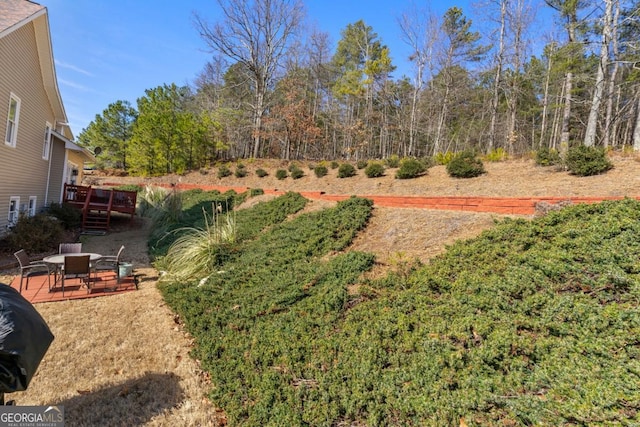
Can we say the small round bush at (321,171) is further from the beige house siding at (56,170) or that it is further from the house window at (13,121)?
the beige house siding at (56,170)

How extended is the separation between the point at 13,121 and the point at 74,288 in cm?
602

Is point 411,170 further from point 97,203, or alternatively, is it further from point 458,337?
point 97,203

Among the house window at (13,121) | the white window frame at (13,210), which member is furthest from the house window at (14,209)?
the house window at (13,121)

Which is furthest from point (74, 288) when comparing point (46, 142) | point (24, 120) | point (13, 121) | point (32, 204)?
point (46, 142)

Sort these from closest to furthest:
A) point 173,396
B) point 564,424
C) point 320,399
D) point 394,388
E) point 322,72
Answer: point 564,424, point 394,388, point 320,399, point 173,396, point 322,72

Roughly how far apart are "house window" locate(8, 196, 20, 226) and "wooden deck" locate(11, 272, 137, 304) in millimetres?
3868

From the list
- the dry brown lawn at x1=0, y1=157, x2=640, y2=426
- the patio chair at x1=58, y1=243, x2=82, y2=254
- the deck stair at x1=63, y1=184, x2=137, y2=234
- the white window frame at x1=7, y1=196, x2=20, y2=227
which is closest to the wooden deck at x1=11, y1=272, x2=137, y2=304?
the dry brown lawn at x1=0, y1=157, x2=640, y2=426

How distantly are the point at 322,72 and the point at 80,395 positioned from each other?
26773 mm

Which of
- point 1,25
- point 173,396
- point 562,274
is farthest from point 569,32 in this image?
point 1,25

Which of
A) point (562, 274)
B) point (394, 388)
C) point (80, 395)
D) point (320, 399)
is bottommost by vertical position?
point (80, 395)

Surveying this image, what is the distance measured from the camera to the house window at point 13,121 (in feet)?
25.5

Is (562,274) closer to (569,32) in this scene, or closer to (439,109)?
(569,32)

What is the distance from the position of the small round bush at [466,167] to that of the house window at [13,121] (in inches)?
490

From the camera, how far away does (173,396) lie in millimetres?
2770
